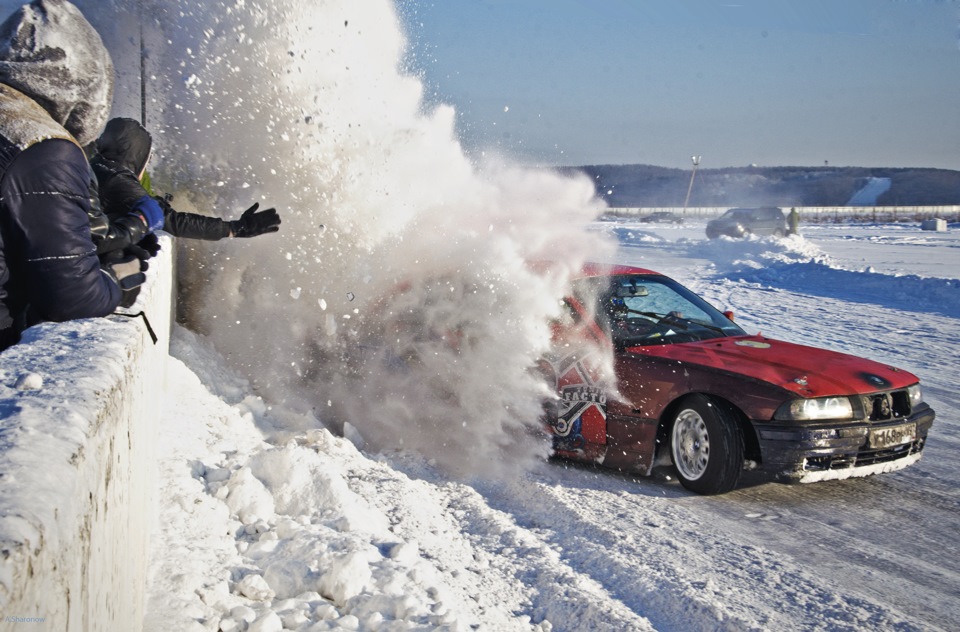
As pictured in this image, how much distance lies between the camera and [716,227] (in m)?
33.6

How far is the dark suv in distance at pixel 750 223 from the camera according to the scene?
33281mm

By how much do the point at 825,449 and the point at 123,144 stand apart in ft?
15.1

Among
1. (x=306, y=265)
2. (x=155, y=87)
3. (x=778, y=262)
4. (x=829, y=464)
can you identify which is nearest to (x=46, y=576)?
(x=829, y=464)

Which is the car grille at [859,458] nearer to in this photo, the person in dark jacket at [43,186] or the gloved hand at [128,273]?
the gloved hand at [128,273]

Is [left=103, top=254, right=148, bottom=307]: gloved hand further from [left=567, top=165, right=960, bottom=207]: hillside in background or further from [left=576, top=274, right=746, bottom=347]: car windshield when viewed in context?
[left=567, top=165, right=960, bottom=207]: hillside in background

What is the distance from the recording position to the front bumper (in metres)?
4.88

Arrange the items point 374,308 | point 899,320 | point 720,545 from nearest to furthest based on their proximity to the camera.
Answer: point 720,545
point 374,308
point 899,320

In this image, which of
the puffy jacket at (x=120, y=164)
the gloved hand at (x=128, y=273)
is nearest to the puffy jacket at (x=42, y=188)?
the gloved hand at (x=128, y=273)

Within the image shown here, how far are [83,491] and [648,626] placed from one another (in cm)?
255

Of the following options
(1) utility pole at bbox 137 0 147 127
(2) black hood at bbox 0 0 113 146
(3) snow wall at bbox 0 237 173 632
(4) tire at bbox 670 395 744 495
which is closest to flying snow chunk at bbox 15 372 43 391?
(3) snow wall at bbox 0 237 173 632

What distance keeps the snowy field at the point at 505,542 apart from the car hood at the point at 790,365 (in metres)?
0.75

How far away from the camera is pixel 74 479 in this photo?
1.45m

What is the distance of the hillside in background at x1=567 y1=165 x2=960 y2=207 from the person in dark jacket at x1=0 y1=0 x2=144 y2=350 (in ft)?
333

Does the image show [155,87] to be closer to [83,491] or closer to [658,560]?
[658,560]
